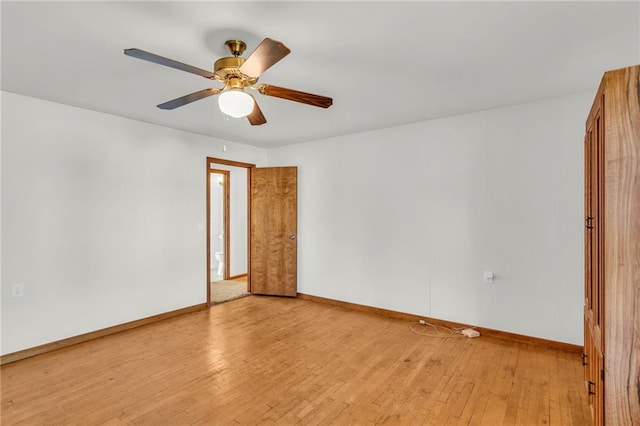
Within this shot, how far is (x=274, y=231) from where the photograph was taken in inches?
205

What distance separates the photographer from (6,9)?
1.71m

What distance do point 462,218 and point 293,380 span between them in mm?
2482

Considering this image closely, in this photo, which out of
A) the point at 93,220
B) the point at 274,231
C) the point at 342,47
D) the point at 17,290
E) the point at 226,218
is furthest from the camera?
the point at 226,218

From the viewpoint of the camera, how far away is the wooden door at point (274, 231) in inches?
200

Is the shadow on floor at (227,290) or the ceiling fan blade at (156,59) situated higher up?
the ceiling fan blade at (156,59)

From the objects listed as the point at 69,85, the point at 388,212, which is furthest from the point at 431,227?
the point at 69,85

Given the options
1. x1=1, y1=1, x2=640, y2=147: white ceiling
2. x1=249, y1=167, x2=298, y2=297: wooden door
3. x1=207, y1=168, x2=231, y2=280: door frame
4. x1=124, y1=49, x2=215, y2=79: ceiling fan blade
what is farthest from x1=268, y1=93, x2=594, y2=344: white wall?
x1=124, y1=49, x2=215, y2=79: ceiling fan blade

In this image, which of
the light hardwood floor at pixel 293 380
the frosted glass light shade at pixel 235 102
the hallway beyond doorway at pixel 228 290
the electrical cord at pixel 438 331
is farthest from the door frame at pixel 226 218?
the frosted glass light shade at pixel 235 102

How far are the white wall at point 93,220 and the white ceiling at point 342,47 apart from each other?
1.36 feet

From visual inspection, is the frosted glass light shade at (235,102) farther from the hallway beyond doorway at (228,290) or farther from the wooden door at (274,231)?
the hallway beyond doorway at (228,290)

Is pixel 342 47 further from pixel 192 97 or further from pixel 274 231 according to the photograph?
pixel 274 231

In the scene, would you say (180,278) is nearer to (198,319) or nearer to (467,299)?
(198,319)

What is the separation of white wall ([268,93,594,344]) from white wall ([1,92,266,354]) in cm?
188

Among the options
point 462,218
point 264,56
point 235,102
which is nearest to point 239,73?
point 235,102
